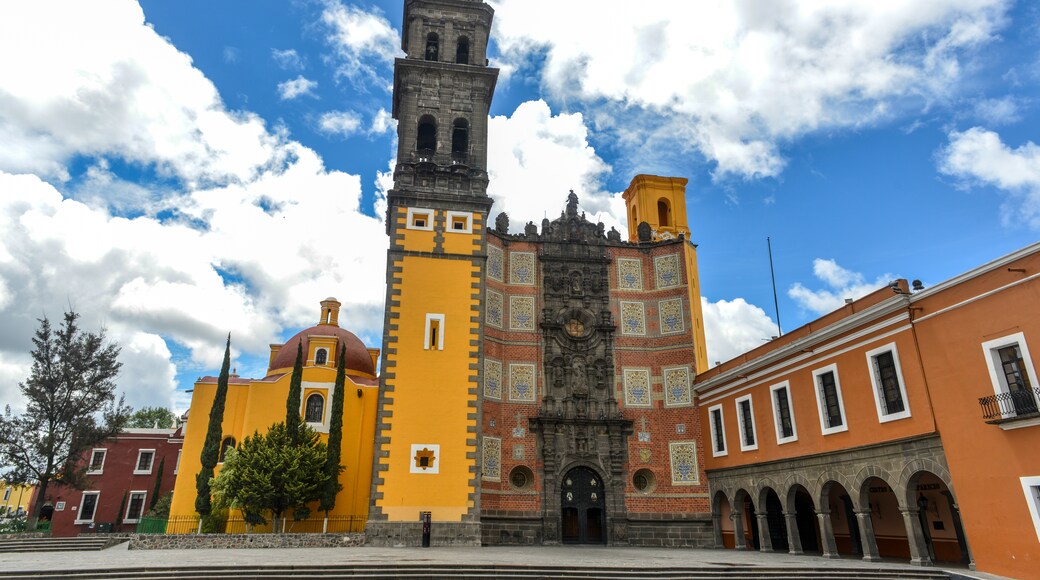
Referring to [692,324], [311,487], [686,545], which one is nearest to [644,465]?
[686,545]

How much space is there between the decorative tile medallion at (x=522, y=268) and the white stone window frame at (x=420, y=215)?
454 centimetres

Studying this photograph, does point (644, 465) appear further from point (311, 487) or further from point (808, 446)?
point (311, 487)

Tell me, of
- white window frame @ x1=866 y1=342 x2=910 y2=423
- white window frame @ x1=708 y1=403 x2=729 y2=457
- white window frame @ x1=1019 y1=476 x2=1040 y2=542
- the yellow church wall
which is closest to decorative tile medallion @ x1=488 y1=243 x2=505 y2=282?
the yellow church wall

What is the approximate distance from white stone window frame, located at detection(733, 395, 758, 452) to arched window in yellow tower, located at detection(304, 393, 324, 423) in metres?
17.1

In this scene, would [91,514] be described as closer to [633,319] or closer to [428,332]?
[428,332]

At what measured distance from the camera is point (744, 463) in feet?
77.8

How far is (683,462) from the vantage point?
26797 mm

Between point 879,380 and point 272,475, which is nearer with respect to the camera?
point 879,380

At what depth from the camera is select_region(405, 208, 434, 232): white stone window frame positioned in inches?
1030

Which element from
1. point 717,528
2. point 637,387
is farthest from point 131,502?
point 717,528

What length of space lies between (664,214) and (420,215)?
1330 centimetres

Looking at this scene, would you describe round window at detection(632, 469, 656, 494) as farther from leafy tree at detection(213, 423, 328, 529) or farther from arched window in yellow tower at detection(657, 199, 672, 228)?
leafy tree at detection(213, 423, 328, 529)

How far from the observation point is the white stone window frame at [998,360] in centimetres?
1375

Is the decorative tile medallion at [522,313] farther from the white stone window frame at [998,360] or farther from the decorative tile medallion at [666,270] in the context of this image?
the white stone window frame at [998,360]
